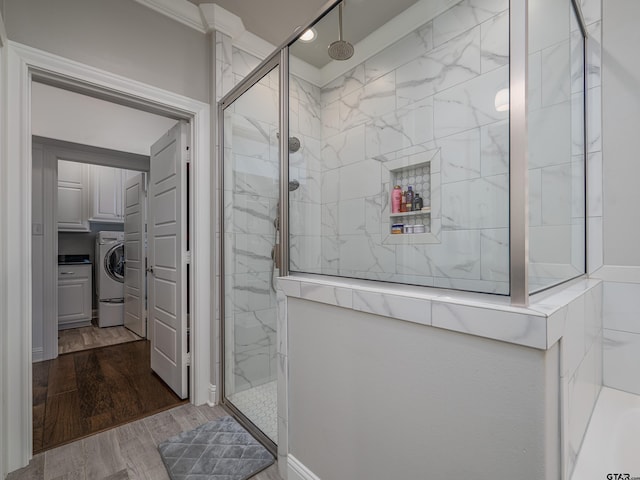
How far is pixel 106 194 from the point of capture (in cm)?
443

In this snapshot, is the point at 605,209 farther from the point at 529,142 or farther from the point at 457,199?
the point at 529,142

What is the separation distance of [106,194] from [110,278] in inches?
47.7

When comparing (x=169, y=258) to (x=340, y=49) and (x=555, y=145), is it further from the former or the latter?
(x=555, y=145)

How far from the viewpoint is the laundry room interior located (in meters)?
2.94

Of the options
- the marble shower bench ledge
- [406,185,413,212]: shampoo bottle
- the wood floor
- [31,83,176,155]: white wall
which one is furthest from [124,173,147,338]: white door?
the marble shower bench ledge

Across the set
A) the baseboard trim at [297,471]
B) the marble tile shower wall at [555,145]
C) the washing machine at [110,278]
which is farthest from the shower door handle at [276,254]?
the washing machine at [110,278]

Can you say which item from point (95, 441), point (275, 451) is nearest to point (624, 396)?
point (275, 451)

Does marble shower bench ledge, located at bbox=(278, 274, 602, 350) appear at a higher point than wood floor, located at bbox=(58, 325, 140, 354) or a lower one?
higher

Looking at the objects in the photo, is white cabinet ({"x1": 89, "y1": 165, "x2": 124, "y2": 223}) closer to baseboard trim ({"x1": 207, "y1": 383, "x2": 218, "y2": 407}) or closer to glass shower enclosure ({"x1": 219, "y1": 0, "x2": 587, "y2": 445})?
glass shower enclosure ({"x1": 219, "y1": 0, "x2": 587, "y2": 445})

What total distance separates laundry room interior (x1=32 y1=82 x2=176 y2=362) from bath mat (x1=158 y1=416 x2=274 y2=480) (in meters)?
2.28

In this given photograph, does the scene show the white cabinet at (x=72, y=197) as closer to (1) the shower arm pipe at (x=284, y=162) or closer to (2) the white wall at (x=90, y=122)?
(2) the white wall at (x=90, y=122)

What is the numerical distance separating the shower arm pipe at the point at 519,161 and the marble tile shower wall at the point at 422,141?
0.40 meters

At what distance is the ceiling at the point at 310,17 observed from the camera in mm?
1634

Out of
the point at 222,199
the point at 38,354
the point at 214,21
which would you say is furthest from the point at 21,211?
the point at 38,354
